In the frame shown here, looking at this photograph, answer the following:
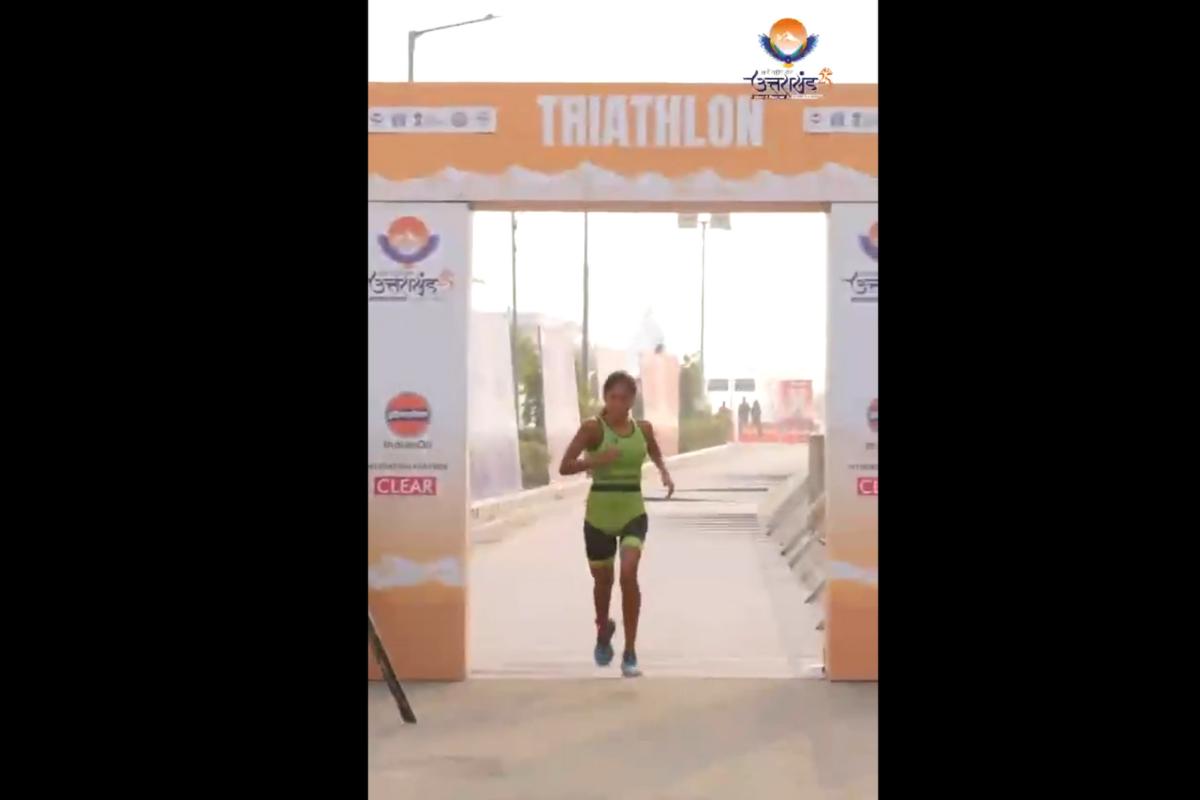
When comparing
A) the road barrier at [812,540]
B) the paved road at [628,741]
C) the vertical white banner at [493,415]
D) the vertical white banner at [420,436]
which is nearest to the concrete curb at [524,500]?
the vertical white banner at [493,415]

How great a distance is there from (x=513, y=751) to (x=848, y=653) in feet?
7.41

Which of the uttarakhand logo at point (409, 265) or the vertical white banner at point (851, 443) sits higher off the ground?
the uttarakhand logo at point (409, 265)

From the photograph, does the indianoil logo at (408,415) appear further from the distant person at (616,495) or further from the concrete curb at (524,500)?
the concrete curb at (524,500)

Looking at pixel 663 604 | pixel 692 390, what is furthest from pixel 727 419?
pixel 663 604

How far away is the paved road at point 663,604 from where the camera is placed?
27.4 feet

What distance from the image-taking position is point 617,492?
304 inches

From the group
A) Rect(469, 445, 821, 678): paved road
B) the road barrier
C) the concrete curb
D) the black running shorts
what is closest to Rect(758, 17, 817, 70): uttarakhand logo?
the black running shorts

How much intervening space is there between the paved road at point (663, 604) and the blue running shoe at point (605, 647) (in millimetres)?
69

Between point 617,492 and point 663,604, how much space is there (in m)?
3.75

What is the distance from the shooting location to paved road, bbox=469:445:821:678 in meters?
8.35

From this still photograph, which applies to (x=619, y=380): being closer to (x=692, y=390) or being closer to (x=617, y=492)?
(x=617, y=492)
